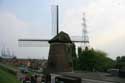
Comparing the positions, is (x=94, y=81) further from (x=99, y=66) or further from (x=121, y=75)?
(x=99, y=66)

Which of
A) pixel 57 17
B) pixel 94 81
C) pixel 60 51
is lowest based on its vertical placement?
pixel 94 81

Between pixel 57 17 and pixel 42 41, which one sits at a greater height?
pixel 57 17

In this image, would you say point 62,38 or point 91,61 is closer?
point 62,38

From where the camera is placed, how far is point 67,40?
117 feet

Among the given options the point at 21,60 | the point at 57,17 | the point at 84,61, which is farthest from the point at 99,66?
the point at 21,60

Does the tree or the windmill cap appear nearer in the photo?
the windmill cap

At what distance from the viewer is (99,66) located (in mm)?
70562

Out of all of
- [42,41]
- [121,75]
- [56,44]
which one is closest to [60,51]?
[56,44]

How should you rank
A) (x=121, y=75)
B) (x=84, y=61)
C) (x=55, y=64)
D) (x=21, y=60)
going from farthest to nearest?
(x=21, y=60)
(x=84, y=61)
(x=55, y=64)
(x=121, y=75)

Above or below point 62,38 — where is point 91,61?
below

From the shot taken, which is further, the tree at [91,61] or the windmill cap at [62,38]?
the tree at [91,61]

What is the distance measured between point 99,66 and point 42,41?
31.6 metres

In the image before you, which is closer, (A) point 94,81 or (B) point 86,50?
(A) point 94,81

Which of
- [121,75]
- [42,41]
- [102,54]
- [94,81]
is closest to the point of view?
[94,81]
